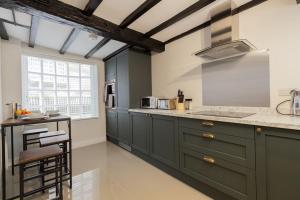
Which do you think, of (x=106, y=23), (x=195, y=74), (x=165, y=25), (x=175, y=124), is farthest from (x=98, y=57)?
(x=175, y=124)

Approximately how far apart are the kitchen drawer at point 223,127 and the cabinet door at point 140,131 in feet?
3.18

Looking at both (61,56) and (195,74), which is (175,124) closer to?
(195,74)

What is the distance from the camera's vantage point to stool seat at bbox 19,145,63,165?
1510 mm

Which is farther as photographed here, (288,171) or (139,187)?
(139,187)

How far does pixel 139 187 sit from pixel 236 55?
2.34 metres

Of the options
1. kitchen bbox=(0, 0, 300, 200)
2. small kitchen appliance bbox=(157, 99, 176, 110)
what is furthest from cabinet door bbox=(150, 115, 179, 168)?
small kitchen appliance bbox=(157, 99, 176, 110)

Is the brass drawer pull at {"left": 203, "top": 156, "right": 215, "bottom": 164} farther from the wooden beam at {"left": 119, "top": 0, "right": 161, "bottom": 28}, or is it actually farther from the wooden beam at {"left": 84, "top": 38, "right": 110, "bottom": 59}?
the wooden beam at {"left": 84, "top": 38, "right": 110, "bottom": 59}

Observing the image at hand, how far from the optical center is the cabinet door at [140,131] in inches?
111

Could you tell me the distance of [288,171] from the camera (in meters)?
1.22

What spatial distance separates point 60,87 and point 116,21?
2410 millimetres

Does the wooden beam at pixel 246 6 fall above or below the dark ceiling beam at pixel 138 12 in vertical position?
below

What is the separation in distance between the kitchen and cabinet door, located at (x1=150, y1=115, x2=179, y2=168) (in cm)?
2

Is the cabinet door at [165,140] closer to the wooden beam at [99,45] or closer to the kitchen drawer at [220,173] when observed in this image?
the kitchen drawer at [220,173]

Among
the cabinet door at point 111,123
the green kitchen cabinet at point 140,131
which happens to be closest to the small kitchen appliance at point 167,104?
the green kitchen cabinet at point 140,131
